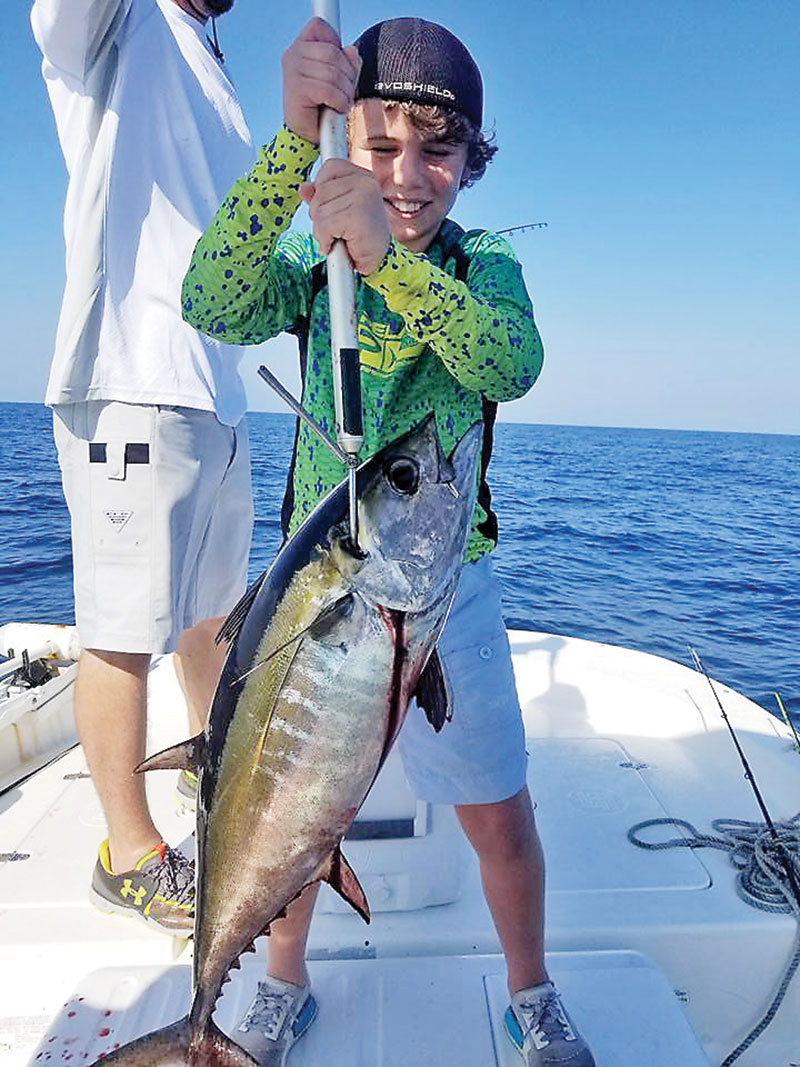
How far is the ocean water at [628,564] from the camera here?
8945mm

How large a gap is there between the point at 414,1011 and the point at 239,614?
4.00 ft

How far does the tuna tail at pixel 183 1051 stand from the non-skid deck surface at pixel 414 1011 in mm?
427

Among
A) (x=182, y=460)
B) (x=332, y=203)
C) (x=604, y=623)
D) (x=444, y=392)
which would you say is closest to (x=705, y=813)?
(x=444, y=392)

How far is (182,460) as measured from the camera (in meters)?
2.13

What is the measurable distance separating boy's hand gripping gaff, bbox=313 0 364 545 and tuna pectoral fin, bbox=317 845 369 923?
1.77 feet

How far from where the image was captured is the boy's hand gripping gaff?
1.08m

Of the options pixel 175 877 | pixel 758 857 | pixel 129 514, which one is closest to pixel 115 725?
pixel 175 877

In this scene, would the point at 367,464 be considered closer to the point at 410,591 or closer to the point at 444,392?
the point at 410,591

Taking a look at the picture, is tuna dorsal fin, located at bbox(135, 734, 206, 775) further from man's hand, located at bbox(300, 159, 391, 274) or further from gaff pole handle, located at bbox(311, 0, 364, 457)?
man's hand, located at bbox(300, 159, 391, 274)

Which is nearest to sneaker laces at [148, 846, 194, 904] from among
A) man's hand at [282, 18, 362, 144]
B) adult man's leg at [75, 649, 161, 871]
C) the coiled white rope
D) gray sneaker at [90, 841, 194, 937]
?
gray sneaker at [90, 841, 194, 937]

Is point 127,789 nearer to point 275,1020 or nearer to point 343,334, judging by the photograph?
point 275,1020

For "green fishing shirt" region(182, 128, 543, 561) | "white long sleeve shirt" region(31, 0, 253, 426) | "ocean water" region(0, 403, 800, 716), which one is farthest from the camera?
"ocean water" region(0, 403, 800, 716)

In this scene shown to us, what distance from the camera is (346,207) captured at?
43.8 inches

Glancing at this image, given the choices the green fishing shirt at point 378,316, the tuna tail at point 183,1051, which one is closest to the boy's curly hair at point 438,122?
the green fishing shirt at point 378,316
